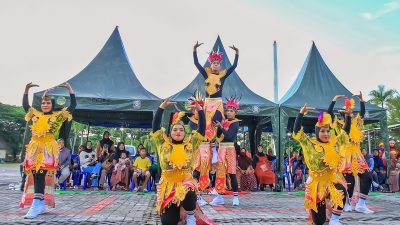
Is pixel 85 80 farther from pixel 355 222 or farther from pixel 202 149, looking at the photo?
pixel 355 222

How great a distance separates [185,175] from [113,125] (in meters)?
12.9

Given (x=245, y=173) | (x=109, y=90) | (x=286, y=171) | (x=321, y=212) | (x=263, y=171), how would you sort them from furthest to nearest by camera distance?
(x=286, y=171)
(x=263, y=171)
(x=245, y=173)
(x=109, y=90)
(x=321, y=212)

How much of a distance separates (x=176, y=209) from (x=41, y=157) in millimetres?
2467

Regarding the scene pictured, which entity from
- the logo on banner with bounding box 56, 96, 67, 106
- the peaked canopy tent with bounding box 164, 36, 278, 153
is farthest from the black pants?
the logo on banner with bounding box 56, 96, 67, 106

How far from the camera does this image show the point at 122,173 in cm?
1189

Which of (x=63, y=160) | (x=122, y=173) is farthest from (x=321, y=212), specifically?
(x=122, y=173)

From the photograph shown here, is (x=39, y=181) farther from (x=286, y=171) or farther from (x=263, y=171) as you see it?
(x=286, y=171)

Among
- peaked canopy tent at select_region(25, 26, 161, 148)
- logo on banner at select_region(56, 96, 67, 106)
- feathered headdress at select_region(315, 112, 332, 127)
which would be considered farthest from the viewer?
peaked canopy tent at select_region(25, 26, 161, 148)

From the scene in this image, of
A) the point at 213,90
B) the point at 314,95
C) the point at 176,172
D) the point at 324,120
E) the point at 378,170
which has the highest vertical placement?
the point at 314,95

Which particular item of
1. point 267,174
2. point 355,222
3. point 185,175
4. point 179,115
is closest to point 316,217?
point 355,222

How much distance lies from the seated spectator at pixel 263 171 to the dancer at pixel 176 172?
28.5ft

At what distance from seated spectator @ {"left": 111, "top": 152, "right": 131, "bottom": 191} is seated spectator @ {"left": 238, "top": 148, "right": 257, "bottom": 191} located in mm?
3618

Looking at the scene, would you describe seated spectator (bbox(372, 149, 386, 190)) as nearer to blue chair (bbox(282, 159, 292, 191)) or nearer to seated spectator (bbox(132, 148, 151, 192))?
blue chair (bbox(282, 159, 292, 191))

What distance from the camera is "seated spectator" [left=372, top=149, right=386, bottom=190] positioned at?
13.0 m
